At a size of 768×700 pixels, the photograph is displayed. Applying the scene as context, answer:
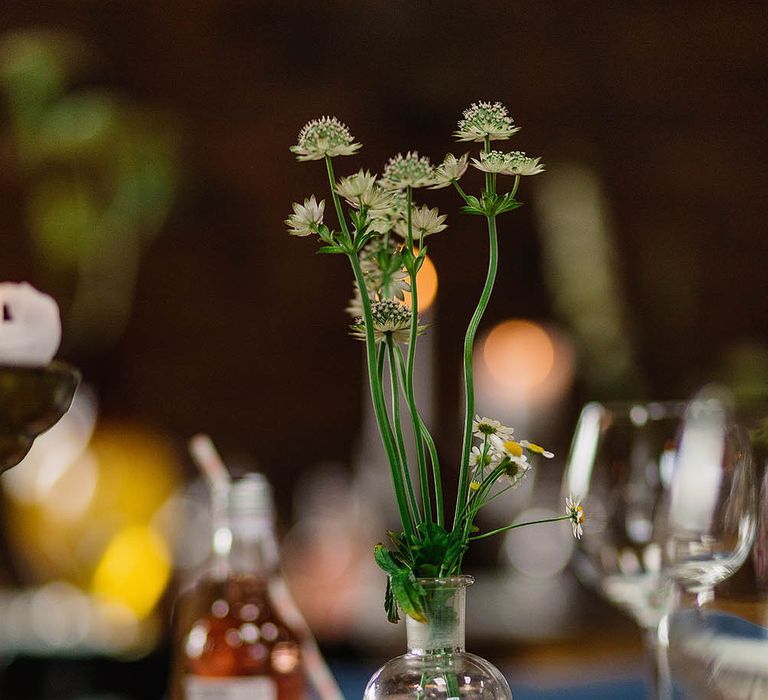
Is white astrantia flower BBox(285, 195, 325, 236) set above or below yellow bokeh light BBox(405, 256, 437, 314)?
above

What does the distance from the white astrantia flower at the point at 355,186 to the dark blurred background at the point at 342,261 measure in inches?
81.5

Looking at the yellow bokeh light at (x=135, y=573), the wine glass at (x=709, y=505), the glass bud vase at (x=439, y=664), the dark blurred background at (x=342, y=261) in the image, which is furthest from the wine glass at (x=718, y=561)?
the dark blurred background at (x=342, y=261)

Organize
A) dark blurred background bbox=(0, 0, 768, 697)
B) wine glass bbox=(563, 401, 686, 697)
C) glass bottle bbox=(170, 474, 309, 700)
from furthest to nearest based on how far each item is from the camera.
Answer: dark blurred background bbox=(0, 0, 768, 697) < wine glass bbox=(563, 401, 686, 697) < glass bottle bbox=(170, 474, 309, 700)

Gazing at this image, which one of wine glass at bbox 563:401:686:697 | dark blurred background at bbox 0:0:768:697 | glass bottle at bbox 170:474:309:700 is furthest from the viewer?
dark blurred background at bbox 0:0:768:697

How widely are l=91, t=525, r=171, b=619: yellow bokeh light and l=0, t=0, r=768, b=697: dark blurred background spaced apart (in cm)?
95

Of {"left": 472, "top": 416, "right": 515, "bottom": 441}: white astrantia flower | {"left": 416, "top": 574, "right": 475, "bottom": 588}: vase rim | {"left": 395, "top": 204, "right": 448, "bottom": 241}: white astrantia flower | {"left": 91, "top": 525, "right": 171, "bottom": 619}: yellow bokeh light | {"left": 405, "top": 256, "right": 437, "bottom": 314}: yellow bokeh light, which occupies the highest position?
{"left": 395, "top": 204, "right": 448, "bottom": 241}: white astrantia flower

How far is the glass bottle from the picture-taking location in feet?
1.69

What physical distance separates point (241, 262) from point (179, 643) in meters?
2.44

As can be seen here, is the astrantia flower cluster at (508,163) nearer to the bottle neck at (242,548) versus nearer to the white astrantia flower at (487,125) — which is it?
the white astrantia flower at (487,125)

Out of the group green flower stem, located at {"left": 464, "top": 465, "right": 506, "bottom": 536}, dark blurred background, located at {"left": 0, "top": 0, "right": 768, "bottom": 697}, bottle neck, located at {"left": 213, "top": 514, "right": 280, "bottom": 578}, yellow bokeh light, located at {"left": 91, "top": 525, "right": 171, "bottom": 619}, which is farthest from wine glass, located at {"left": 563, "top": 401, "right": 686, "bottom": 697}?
dark blurred background, located at {"left": 0, "top": 0, "right": 768, "bottom": 697}

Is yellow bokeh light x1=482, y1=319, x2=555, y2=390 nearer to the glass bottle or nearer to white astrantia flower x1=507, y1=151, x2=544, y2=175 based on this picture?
the glass bottle

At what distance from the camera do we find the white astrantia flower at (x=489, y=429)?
0.38 m

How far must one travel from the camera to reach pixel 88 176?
2312 millimetres

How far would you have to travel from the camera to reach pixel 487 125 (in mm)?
370
